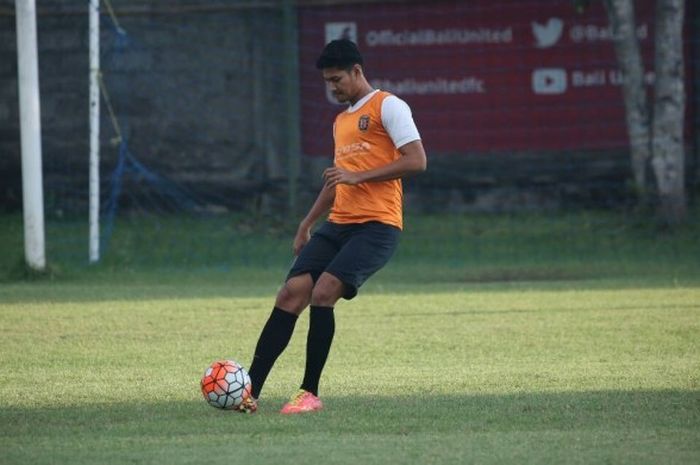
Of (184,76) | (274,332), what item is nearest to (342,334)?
(274,332)

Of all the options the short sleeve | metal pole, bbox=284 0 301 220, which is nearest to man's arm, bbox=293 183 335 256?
the short sleeve

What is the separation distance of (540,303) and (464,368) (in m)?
4.09

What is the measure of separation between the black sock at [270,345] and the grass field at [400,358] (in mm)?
205

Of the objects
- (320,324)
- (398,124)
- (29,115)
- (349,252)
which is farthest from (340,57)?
(29,115)

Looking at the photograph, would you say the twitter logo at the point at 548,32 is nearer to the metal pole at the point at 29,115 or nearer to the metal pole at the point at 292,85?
the metal pole at the point at 292,85

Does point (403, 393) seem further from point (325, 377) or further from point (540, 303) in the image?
point (540, 303)

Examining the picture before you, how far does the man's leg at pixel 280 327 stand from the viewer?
791 cm

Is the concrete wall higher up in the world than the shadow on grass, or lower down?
higher up

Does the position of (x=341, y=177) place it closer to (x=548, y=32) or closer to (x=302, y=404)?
(x=302, y=404)

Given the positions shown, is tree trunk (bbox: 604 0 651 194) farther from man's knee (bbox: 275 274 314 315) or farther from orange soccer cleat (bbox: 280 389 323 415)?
orange soccer cleat (bbox: 280 389 323 415)

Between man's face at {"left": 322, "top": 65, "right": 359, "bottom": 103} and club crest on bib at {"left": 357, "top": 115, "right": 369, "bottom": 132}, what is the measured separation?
5.7 inches

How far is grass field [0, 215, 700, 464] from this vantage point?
6.79 metres

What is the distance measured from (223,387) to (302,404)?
440mm

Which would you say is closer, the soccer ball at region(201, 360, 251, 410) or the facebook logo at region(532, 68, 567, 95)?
the soccer ball at region(201, 360, 251, 410)
